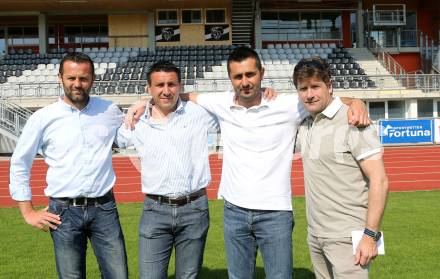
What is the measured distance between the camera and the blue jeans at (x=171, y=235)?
355cm

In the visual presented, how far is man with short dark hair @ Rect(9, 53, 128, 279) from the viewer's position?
11.5 feet

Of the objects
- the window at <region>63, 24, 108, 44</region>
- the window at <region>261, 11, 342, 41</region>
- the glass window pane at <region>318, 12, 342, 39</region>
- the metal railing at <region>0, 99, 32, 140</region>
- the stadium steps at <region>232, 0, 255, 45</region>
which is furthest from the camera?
the window at <region>63, 24, 108, 44</region>

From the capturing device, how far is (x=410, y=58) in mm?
32719

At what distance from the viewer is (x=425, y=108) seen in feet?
84.2

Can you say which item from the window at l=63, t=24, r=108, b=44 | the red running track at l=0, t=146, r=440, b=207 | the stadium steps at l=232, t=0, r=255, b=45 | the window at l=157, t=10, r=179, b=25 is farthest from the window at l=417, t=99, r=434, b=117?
the window at l=63, t=24, r=108, b=44

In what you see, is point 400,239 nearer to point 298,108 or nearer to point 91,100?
point 298,108

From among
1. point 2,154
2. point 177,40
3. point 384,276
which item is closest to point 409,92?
point 177,40

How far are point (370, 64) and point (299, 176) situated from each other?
16.8 m

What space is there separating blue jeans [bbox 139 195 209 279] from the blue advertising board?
19.2 metres

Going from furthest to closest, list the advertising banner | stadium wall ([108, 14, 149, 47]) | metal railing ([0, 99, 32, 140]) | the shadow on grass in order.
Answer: stadium wall ([108, 14, 149, 47]) → the advertising banner → metal railing ([0, 99, 32, 140]) → the shadow on grass

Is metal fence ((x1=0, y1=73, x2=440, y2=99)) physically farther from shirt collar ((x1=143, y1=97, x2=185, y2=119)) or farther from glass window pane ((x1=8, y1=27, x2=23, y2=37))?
shirt collar ((x1=143, y1=97, x2=185, y2=119))

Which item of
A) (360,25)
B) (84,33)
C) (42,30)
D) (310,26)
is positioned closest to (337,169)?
(42,30)

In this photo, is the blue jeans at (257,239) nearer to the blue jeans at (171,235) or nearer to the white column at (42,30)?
the blue jeans at (171,235)

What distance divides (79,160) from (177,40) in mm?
28455
